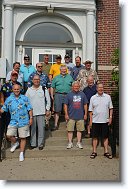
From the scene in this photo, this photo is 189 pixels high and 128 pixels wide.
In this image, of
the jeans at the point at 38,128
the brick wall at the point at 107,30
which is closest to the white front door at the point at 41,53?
the brick wall at the point at 107,30

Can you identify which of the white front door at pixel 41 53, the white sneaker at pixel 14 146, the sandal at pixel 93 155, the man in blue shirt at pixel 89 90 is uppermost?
the white front door at pixel 41 53

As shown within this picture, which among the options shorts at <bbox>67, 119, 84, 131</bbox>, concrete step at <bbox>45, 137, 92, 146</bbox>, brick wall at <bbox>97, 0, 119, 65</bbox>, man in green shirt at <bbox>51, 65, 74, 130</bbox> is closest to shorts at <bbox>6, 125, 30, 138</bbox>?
concrete step at <bbox>45, 137, 92, 146</bbox>

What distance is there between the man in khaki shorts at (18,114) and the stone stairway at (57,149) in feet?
1.12

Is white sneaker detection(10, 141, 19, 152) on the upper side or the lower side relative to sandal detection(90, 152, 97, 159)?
upper

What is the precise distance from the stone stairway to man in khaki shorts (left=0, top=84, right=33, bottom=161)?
0.34 metres

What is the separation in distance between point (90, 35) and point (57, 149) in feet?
14.8

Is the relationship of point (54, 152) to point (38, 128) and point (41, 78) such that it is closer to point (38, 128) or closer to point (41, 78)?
point (38, 128)

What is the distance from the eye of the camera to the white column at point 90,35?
961cm

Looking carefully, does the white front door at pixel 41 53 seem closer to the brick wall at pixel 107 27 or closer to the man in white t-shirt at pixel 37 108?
the brick wall at pixel 107 27

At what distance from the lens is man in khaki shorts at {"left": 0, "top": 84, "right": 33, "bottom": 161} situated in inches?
241

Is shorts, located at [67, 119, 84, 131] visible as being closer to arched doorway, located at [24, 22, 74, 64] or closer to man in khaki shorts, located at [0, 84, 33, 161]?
man in khaki shorts, located at [0, 84, 33, 161]

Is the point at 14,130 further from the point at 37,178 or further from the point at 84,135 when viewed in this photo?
the point at 84,135

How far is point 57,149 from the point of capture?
6637mm

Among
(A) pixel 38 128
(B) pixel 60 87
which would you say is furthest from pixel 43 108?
(B) pixel 60 87
